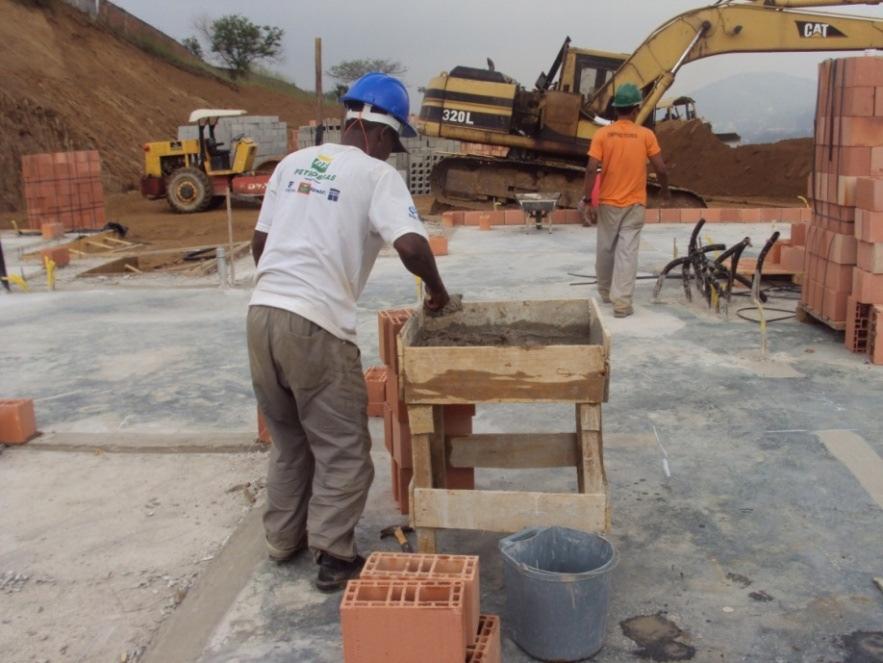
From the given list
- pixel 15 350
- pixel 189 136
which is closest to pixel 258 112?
pixel 189 136

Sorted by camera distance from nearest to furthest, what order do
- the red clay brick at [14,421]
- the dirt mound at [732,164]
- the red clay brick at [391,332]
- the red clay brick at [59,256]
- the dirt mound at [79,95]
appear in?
the red clay brick at [391,332] < the red clay brick at [14,421] < the red clay brick at [59,256] < the dirt mound at [79,95] < the dirt mound at [732,164]

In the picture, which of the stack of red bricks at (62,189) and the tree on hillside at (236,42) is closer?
the stack of red bricks at (62,189)

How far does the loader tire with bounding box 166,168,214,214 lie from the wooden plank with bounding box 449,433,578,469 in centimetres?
1698

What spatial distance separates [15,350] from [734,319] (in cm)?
582

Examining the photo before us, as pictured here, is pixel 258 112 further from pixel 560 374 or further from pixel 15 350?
pixel 560 374

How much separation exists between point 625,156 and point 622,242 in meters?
0.72

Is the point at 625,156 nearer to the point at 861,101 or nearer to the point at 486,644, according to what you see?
the point at 861,101

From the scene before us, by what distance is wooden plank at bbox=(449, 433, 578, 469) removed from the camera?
377 cm

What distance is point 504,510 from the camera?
3232 mm

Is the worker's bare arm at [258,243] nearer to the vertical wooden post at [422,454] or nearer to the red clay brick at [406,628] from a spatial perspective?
the vertical wooden post at [422,454]

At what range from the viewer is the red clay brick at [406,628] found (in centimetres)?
239

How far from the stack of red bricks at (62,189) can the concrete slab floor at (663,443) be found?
819 cm

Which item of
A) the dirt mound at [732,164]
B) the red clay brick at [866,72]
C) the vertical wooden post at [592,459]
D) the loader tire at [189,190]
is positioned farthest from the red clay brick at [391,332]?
the dirt mound at [732,164]

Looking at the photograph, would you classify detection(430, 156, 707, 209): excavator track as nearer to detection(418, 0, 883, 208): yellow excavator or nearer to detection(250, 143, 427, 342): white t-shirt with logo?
detection(418, 0, 883, 208): yellow excavator
